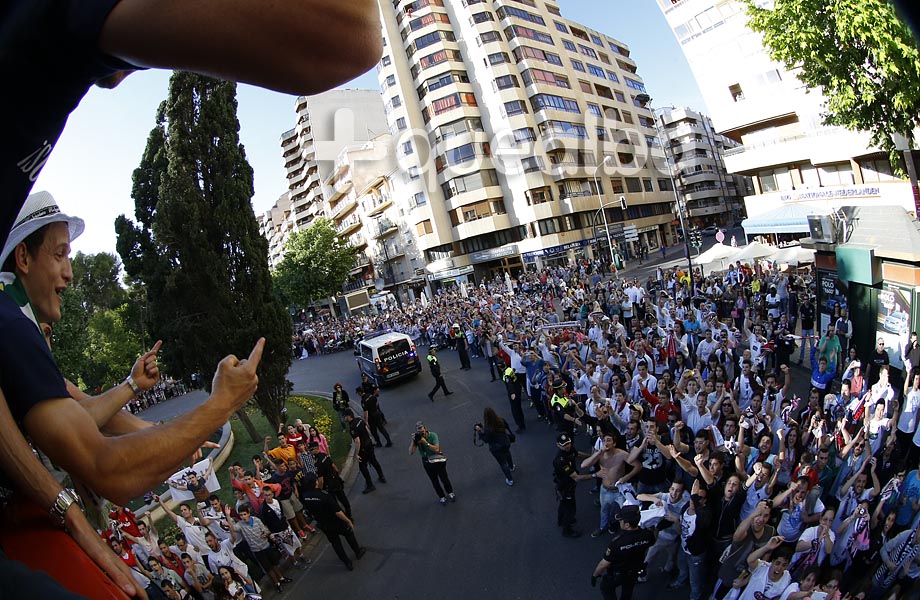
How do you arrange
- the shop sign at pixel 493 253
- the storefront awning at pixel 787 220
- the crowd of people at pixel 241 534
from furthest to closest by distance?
the shop sign at pixel 493 253 < the storefront awning at pixel 787 220 < the crowd of people at pixel 241 534

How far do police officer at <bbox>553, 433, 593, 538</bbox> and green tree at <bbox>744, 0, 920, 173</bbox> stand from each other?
11478 mm

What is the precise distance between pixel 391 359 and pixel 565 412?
12.8 metres

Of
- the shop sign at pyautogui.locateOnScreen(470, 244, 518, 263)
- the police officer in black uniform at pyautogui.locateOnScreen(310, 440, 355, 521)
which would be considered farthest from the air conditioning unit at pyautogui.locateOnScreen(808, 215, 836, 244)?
the shop sign at pyautogui.locateOnScreen(470, 244, 518, 263)

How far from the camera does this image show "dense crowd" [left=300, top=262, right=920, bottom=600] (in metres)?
5.38

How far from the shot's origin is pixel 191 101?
603 inches

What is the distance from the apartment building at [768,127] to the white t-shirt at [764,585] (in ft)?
75.7

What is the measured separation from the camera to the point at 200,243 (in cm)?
1477

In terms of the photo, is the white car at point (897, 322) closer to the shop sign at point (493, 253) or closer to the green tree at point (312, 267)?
the shop sign at point (493, 253)

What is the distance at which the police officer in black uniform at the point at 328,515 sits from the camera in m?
8.45

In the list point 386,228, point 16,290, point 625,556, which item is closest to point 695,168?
point 386,228

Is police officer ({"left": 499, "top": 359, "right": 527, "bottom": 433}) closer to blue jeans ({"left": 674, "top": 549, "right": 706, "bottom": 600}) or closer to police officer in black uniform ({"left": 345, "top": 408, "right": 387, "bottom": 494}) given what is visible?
police officer in black uniform ({"left": 345, "top": 408, "right": 387, "bottom": 494})

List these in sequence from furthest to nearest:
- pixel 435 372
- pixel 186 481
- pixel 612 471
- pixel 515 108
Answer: pixel 515 108, pixel 435 372, pixel 186 481, pixel 612 471

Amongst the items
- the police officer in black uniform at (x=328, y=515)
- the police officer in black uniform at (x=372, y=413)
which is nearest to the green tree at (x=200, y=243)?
the police officer in black uniform at (x=372, y=413)

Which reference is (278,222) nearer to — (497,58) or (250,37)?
(497,58)
